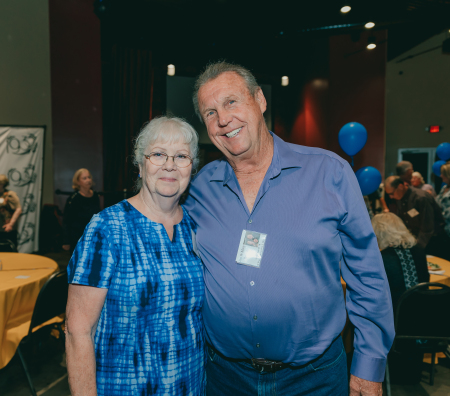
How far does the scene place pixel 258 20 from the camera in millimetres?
4922

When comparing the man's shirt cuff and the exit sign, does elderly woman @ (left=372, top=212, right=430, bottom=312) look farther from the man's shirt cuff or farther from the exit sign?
the exit sign

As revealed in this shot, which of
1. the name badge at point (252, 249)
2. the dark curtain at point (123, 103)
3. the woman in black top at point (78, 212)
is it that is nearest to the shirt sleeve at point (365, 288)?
the name badge at point (252, 249)

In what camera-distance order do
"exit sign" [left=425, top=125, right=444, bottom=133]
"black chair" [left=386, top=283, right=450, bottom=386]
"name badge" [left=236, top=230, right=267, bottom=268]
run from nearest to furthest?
1. "name badge" [left=236, top=230, right=267, bottom=268]
2. "black chair" [left=386, top=283, right=450, bottom=386]
3. "exit sign" [left=425, top=125, right=444, bottom=133]

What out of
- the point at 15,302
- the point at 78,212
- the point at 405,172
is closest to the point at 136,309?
the point at 15,302

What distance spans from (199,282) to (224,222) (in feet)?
0.84

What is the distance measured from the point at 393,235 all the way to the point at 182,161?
A: 1846mm

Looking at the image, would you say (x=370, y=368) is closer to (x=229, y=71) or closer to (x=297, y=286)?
(x=297, y=286)

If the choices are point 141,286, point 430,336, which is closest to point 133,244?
point 141,286

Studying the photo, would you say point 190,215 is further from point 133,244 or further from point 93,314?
point 93,314

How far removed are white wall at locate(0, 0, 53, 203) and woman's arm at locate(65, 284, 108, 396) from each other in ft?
23.0

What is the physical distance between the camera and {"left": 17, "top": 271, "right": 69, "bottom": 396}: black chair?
2.29 metres

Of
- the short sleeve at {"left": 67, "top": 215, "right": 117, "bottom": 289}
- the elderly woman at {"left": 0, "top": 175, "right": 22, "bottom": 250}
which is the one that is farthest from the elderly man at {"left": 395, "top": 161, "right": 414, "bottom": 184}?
the elderly woman at {"left": 0, "top": 175, "right": 22, "bottom": 250}

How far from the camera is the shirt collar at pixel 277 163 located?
4.20ft

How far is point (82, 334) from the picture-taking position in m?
1.09
